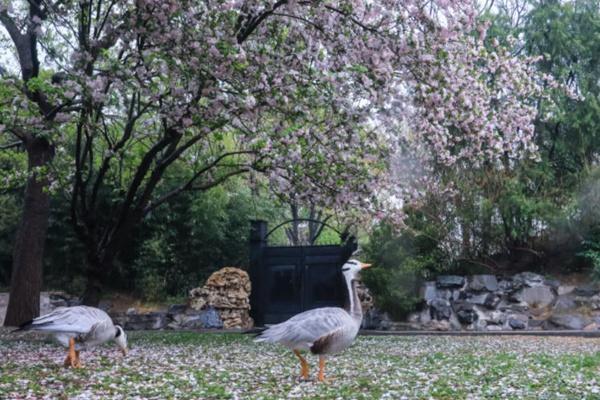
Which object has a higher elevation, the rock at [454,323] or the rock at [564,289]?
the rock at [564,289]

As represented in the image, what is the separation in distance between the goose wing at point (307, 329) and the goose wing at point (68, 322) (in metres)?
2.87

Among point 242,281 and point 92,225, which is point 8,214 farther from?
point 92,225

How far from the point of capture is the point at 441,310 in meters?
22.2

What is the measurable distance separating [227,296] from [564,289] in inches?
420

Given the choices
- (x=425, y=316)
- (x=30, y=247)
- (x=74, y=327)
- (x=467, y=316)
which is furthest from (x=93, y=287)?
(x=467, y=316)

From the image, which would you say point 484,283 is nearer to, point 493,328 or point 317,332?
point 493,328

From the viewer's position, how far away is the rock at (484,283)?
22250 mm

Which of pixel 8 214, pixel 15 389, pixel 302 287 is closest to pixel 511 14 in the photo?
pixel 302 287

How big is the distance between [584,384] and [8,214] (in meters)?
23.0

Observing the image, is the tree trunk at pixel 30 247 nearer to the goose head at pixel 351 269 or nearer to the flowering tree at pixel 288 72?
the flowering tree at pixel 288 72

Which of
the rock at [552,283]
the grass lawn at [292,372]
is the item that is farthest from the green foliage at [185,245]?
the rock at [552,283]

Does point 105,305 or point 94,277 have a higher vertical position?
point 94,277

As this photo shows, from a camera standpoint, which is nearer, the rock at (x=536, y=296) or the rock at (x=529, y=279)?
the rock at (x=536, y=296)

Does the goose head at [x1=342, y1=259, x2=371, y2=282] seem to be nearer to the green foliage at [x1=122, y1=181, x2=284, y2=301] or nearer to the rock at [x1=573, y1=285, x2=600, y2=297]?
the rock at [x1=573, y1=285, x2=600, y2=297]
